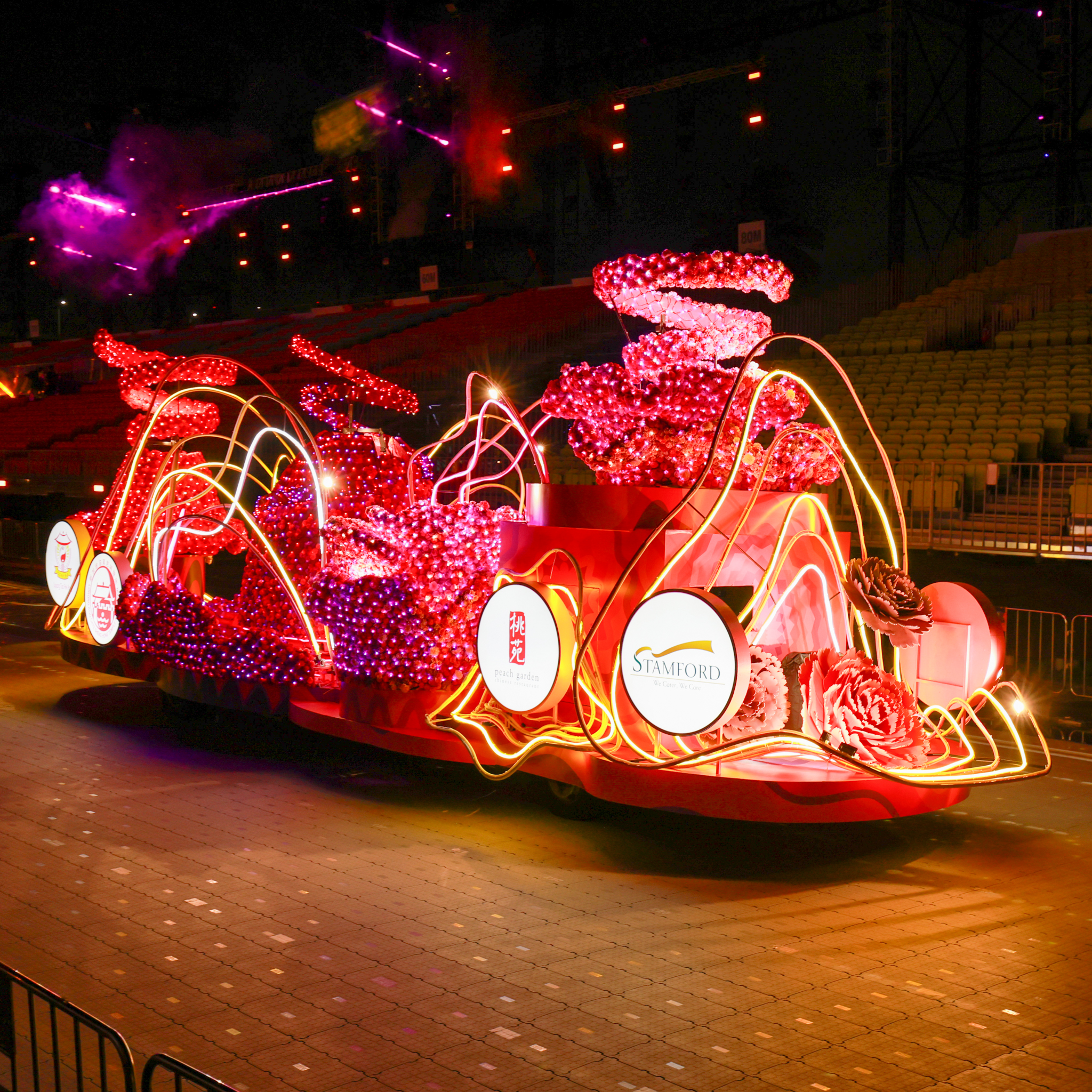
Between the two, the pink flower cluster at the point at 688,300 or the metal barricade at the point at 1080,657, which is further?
the metal barricade at the point at 1080,657

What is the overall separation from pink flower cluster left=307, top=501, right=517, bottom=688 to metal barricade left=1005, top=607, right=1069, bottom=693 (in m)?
5.89

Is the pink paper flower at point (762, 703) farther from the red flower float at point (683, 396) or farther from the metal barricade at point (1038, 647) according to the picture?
the metal barricade at point (1038, 647)

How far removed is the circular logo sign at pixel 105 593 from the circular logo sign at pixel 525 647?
4.79 meters

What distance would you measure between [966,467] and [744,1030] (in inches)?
448

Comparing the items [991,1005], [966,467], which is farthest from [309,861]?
[966,467]

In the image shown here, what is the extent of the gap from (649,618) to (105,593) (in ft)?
21.5

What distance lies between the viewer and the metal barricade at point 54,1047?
11.4 ft

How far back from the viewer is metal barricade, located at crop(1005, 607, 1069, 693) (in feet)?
39.3

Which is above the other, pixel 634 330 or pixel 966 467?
pixel 634 330

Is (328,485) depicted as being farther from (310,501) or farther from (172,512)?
(172,512)

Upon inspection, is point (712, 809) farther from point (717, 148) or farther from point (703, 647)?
point (717, 148)

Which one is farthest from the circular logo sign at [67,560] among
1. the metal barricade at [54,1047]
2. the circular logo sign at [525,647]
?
the metal barricade at [54,1047]

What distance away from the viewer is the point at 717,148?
28422 millimetres

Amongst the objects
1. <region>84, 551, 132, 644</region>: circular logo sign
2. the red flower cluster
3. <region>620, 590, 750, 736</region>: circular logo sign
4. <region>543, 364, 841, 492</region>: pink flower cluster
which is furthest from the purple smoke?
<region>620, 590, 750, 736</region>: circular logo sign
